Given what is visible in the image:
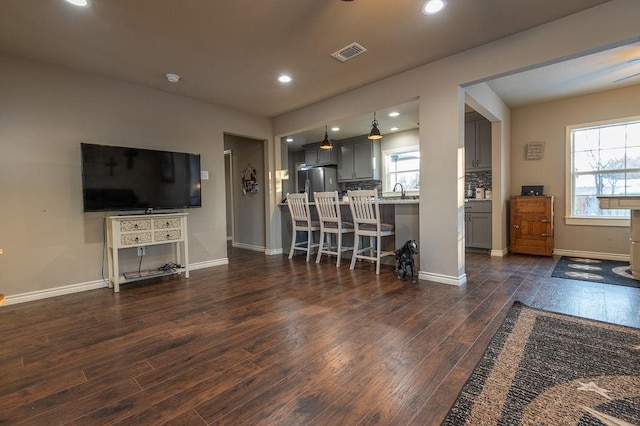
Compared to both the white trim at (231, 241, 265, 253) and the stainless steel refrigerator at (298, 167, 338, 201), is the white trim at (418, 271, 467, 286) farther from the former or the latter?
the stainless steel refrigerator at (298, 167, 338, 201)

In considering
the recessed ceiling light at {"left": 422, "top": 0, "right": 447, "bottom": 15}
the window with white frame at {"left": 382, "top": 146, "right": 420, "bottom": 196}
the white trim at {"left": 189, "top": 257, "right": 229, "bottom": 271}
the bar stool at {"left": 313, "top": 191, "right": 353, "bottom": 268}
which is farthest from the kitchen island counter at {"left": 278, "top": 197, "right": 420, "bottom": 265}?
the window with white frame at {"left": 382, "top": 146, "right": 420, "bottom": 196}

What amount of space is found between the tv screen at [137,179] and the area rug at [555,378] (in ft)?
12.3

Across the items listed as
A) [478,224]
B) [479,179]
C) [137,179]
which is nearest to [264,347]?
[137,179]

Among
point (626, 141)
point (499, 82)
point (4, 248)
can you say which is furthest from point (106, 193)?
point (626, 141)

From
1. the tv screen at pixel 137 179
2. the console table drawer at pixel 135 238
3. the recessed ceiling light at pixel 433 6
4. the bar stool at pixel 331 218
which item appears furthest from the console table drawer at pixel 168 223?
the recessed ceiling light at pixel 433 6

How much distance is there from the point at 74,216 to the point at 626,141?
294 inches

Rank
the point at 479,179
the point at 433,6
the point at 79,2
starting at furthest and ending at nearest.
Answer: the point at 479,179, the point at 433,6, the point at 79,2

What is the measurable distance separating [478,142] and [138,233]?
5429 mm

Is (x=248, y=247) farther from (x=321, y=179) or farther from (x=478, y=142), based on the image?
(x=478, y=142)

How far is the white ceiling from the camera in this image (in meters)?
2.32

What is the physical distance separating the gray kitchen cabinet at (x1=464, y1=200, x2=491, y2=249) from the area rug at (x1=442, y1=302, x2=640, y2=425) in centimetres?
301

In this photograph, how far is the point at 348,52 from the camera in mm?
3035

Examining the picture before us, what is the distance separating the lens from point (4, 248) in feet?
9.66

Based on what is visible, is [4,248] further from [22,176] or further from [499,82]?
[499,82]
